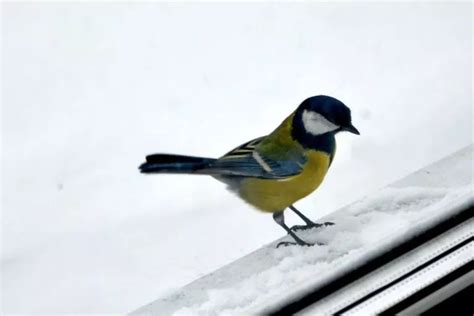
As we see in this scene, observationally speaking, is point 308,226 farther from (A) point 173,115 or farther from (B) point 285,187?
(A) point 173,115

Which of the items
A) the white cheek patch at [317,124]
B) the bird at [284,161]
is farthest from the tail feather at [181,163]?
the white cheek patch at [317,124]

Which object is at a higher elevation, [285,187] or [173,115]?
[173,115]

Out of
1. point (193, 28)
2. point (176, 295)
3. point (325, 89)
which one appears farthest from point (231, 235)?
point (193, 28)

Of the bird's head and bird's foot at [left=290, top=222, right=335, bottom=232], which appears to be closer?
the bird's head

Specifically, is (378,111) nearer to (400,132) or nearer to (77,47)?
(400,132)

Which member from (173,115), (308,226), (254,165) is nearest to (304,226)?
(308,226)

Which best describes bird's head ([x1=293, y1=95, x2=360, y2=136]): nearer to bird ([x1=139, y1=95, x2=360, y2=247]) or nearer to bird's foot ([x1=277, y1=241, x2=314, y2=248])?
bird ([x1=139, y1=95, x2=360, y2=247])

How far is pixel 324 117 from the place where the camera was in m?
0.95

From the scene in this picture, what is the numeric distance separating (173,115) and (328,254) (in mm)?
392

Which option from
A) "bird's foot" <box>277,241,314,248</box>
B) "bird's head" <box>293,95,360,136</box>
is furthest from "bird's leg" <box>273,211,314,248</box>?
"bird's head" <box>293,95,360,136</box>

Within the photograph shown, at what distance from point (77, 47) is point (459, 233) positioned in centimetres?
64

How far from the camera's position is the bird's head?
0.95 m

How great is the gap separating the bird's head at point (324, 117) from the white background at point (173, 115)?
19 centimetres

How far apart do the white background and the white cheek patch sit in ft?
0.64
